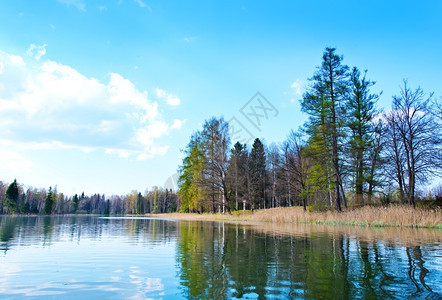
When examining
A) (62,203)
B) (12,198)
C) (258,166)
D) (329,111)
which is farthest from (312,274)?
(62,203)

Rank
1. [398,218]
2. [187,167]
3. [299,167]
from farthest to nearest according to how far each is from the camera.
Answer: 1. [187,167]
2. [299,167]
3. [398,218]

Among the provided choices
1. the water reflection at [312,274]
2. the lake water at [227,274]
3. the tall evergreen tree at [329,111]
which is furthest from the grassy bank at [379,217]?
the water reflection at [312,274]

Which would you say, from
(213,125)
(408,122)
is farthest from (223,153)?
(408,122)

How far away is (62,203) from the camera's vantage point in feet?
383

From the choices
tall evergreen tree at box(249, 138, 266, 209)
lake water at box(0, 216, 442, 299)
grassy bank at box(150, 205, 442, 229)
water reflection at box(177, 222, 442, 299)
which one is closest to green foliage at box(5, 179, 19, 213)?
tall evergreen tree at box(249, 138, 266, 209)

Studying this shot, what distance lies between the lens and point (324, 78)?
25969 mm

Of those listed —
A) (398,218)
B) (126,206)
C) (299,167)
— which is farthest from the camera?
(126,206)

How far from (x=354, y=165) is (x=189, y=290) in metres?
23.8

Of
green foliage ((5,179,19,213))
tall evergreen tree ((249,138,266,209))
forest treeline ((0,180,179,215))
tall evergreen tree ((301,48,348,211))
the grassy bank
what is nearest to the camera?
the grassy bank

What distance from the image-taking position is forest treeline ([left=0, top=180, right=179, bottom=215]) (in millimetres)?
78787

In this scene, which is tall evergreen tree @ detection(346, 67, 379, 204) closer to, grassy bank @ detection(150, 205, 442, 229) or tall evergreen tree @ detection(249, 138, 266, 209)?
grassy bank @ detection(150, 205, 442, 229)

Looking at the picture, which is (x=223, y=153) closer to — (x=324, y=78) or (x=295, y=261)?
(x=324, y=78)

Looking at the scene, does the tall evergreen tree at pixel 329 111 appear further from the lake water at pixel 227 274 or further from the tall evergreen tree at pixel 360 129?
the lake water at pixel 227 274

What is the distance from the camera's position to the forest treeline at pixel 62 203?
78787 millimetres
